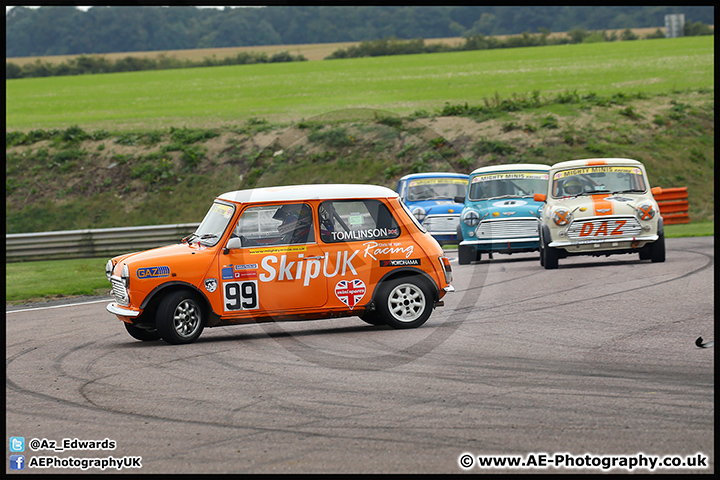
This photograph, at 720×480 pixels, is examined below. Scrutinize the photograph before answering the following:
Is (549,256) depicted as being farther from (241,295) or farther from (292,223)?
(241,295)

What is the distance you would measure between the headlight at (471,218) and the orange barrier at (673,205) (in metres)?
12.8

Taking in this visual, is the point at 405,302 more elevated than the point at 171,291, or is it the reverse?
the point at 171,291

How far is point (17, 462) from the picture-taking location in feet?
17.7

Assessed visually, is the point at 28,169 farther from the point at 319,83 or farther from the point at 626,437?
the point at 626,437

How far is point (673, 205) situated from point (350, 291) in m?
21.2

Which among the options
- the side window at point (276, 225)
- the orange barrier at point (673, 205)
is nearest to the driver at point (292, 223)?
the side window at point (276, 225)

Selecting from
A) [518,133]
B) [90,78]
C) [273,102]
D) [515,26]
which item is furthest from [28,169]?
[515,26]

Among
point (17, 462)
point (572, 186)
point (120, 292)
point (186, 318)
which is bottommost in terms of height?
point (17, 462)

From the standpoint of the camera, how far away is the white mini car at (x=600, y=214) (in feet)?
49.6

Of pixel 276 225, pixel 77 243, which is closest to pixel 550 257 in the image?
pixel 276 225

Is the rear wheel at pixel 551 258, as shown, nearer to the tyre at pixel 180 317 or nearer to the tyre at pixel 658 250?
the tyre at pixel 658 250

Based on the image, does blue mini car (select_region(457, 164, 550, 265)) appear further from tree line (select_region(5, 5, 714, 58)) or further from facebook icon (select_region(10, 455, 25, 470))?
tree line (select_region(5, 5, 714, 58))

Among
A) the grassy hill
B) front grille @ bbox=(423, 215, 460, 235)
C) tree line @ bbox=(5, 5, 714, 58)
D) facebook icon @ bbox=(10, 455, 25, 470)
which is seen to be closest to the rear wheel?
front grille @ bbox=(423, 215, 460, 235)

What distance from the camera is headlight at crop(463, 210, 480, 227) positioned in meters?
17.1
